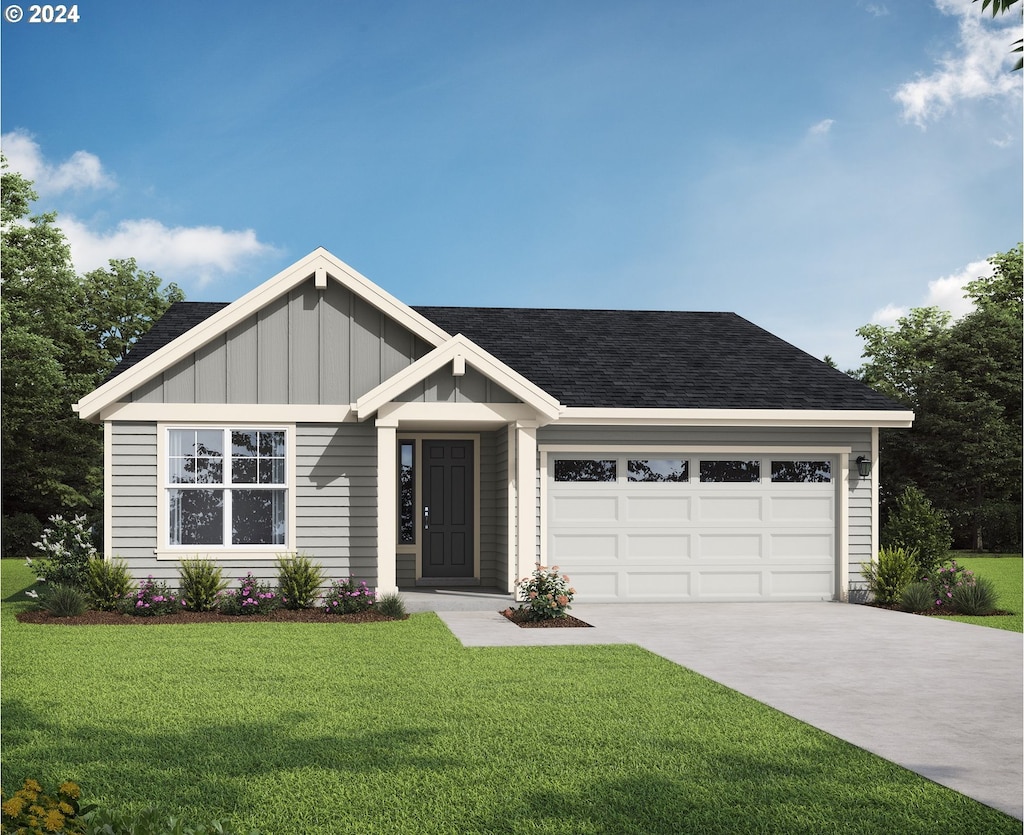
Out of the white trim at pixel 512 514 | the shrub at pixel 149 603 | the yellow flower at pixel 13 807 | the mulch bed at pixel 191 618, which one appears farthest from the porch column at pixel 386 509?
the yellow flower at pixel 13 807

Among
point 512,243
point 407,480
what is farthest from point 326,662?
point 512,243

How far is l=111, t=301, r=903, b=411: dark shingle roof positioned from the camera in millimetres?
16391

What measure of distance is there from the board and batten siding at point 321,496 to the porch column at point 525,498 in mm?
2171

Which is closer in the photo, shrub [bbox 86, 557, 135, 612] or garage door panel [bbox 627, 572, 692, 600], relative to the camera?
shrub [bbox 86, 557, 135, 612]

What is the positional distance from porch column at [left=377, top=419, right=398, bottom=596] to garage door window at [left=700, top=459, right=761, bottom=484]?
5.17 metres

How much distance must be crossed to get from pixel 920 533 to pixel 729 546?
11.1ft

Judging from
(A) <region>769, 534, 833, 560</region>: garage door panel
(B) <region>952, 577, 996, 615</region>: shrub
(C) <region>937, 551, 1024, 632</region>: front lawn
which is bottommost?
(C) <region>937, 551, 1024, 632</region>: front lawn

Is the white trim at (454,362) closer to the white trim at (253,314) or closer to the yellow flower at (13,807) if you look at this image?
the white trim at (253,314)

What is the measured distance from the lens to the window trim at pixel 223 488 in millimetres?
14562

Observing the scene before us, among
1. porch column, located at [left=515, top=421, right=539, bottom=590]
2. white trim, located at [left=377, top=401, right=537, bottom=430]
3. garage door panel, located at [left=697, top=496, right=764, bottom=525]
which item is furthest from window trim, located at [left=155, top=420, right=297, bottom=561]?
garage door panel, located at [left=697, top=496, right=764, bottom=525]

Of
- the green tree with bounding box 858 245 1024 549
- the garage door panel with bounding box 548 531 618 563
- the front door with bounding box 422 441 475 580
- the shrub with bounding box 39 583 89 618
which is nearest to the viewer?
the shrub with bounding box 39 583 89 618

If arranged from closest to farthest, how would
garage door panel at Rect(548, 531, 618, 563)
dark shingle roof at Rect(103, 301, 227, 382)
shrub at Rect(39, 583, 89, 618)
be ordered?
shrub at Rect(39, 583, 89, 618)
garage door panel at Rect(548, 531, 618, 563)
dark shingle roof at Rect(103, 301, 227, 382)

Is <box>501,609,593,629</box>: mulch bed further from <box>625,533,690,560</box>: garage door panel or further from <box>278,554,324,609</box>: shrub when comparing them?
<box>278,554,324,609</box>: shrub

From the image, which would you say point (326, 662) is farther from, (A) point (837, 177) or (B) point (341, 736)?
(A) point (837, 177)
